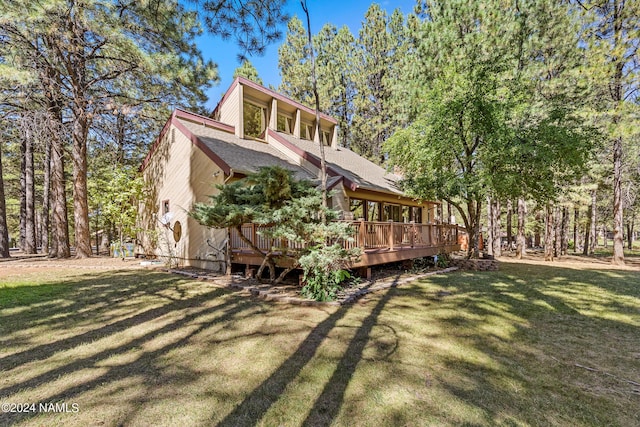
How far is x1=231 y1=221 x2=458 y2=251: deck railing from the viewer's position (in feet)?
25.6

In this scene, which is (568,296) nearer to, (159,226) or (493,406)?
(493,406)

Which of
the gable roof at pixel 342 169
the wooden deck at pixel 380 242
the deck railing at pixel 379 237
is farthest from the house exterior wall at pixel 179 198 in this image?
the gable roof at pixel 342 169

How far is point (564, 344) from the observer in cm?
421

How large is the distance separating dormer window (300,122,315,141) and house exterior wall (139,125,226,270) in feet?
22.5

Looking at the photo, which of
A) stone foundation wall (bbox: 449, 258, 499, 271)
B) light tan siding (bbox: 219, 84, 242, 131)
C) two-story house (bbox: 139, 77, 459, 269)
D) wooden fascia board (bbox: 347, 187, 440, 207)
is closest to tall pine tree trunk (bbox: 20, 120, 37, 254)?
two-story house (bbox: 139, 77, 459, 269)

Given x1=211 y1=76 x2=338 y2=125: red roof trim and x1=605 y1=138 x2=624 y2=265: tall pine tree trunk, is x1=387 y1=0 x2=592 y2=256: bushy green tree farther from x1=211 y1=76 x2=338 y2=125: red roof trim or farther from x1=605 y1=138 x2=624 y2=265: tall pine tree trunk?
x1=211 y1=76 x2=338 y2=125: red roof trim

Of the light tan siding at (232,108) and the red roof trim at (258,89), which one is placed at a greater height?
the red roof trim at (258,89)

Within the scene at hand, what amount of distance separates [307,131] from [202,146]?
7.71 metres

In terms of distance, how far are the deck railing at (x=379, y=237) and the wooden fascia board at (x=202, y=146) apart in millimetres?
1990

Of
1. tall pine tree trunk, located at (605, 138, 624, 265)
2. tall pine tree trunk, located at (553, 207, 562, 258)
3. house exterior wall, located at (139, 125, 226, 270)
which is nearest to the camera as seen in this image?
house exterior wall, located at (139, 125, 226, 270)

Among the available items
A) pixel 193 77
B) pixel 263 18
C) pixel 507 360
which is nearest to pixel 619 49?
pixel 507 360

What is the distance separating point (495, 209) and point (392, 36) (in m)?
14.6

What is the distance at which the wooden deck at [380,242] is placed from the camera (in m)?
7.95

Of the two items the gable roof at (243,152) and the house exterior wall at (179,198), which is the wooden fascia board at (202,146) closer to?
the gable roof at (243,152)
